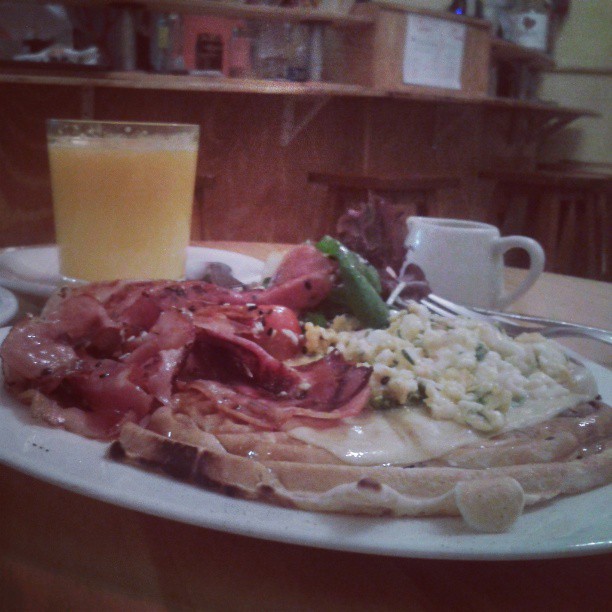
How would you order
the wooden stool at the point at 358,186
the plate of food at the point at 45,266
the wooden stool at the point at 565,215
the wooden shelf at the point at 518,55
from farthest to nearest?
the wooden shelf at the point at 518,55
the wooden stool at the point at 565,215
the wooden stool at the point at 358,186
the plate of food at the point at 45,266

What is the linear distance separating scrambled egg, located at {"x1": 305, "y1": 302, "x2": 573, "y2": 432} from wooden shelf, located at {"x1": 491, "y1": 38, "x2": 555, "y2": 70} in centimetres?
472

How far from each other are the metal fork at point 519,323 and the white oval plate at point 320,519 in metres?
0.48

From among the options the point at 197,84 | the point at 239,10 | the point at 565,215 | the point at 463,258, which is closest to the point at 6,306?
the point at 463,258

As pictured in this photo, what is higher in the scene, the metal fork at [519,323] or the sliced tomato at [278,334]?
the sliced tomato at [278,334]

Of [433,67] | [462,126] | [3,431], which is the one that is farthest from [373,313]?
[462,126]

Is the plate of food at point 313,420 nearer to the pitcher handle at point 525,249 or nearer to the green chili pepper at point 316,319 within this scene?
the green chili pepper at point 316,319

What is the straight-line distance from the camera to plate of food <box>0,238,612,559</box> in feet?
1.67

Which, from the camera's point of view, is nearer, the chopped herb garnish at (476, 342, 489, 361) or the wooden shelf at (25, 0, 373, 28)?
the chopped herb garnish at (476, 342, 489, 361)

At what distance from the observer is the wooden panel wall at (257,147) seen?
10.8 feet

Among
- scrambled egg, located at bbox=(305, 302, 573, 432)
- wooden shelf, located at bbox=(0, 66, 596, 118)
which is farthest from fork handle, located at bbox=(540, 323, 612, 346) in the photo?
wooden shelf, located at bbox=(0, 66, 596, 118)

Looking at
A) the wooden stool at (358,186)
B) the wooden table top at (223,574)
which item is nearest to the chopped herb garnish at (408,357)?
the wooden table top at (223,574)

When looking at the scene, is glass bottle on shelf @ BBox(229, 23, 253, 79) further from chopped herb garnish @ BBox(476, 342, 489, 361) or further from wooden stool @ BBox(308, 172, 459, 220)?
chopped herb garnish @ BBox(476, 342, 489, 361)

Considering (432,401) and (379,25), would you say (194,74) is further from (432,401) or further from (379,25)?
(432,401)

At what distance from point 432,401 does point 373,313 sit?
12.3 inches
